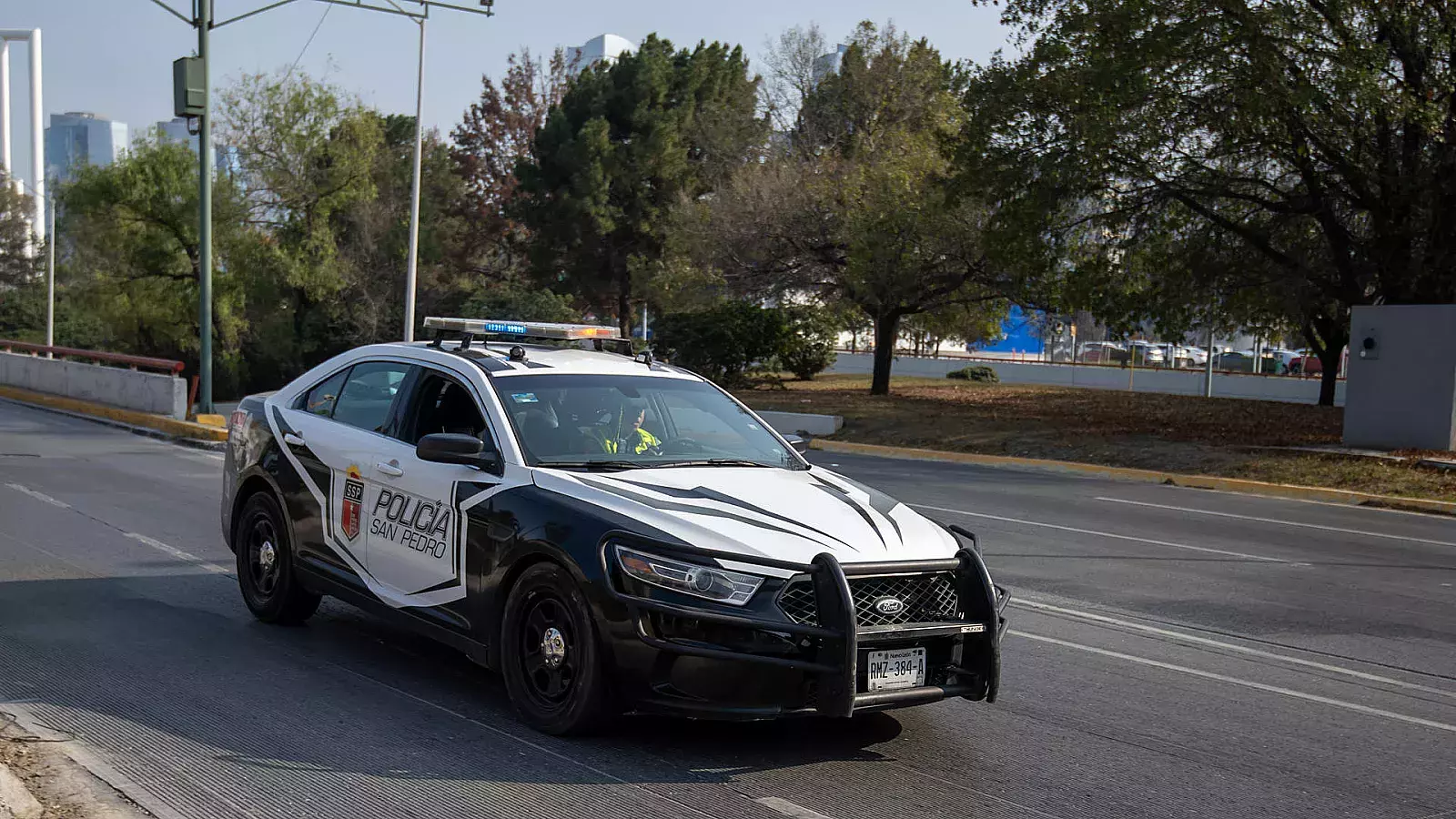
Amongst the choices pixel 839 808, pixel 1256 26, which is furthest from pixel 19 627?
pixel 1256 26

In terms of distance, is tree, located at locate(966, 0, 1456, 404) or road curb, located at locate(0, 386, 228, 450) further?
road curb, located at locate(0, 386, 228, 450)

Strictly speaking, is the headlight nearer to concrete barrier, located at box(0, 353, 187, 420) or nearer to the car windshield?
the car windshield

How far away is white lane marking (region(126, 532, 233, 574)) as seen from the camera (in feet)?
31.1

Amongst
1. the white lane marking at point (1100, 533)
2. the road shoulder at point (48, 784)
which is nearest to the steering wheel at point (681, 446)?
the road shoulder at point (48, 784)

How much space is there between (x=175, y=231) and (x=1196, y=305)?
35.1 metres

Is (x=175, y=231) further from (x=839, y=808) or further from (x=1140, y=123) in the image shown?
(x=839, y=808)

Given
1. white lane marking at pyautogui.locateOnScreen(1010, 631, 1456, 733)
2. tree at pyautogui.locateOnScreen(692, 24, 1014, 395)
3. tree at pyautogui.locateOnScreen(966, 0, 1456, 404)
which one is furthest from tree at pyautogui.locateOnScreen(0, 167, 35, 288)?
white lane marking at pyautogui.locateOnScreen(1010, 631, 1456, 733)

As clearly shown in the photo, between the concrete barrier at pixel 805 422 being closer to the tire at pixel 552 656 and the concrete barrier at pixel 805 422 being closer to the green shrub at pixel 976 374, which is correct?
the tire at pixel 552 656

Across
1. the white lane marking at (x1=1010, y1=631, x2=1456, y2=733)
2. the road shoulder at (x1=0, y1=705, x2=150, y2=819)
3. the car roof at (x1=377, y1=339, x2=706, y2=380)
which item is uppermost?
the car roof at (x1=377, y1=339, x2=706, y2=380)

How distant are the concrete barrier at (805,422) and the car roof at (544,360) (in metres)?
17.8

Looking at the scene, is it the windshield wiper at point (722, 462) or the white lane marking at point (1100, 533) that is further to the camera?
the white lane marking at point (1100, 533)

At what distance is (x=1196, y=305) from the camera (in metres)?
28.3

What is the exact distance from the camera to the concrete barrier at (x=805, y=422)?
85.7 ft

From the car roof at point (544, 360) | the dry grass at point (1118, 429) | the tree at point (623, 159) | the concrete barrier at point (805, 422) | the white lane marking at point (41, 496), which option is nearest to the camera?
the car roof at point (544, 360)
